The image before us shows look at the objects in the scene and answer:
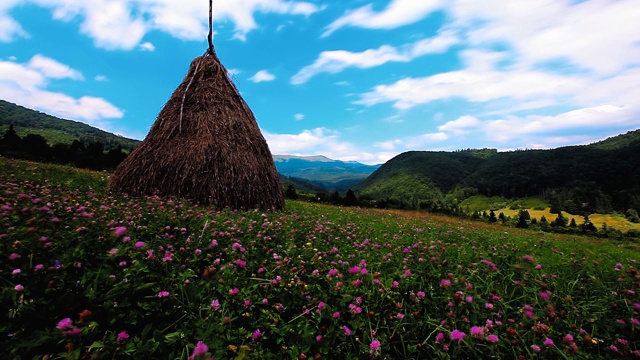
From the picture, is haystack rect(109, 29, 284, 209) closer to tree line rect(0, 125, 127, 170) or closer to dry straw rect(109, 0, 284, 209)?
dry straw rect(109, 0, 284, 209)

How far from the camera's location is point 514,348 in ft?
7.24

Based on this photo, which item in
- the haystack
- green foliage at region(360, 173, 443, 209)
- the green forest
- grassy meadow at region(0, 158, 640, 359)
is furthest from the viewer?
green foliage at region(360, 173, 443, 209)

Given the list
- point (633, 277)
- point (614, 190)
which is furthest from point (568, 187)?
point (633, 277)

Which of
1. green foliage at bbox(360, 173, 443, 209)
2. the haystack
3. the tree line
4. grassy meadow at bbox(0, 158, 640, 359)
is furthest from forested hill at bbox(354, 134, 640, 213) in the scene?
grassy meadow at bbox(0, 158, 640, 359)

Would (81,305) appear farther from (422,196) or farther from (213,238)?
(422,196)

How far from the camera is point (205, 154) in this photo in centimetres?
971

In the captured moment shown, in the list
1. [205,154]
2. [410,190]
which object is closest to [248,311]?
[205,154]

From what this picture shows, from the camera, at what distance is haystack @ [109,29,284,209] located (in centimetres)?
956

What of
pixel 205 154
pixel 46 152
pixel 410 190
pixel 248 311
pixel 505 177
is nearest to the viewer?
pixel 248 311

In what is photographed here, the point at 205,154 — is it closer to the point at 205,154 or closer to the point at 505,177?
the point at 205,154

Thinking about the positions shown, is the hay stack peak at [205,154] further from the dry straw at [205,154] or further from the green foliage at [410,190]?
the green foliage at [410,190]

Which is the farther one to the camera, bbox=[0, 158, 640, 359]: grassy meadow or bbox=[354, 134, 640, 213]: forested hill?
bbox=[354, 134, 640, 213]: forested hill

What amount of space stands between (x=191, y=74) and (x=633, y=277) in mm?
14070

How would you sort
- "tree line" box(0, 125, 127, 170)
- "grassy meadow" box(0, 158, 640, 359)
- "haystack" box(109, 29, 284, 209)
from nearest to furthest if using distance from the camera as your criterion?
1. "grassy meadow" box(0, 158, 640, 359)
2. "haystack" box(109, 29, 284, 209)
3. "tree line" box(0, 125, 127, 170)
